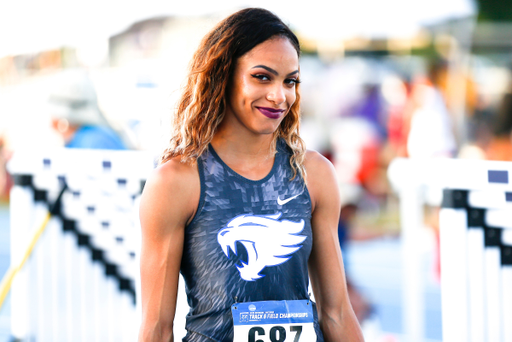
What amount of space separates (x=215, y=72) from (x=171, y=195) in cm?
38

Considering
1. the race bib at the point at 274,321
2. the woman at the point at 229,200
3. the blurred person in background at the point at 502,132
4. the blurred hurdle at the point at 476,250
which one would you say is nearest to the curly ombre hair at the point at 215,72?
the woman at the point at 229,200

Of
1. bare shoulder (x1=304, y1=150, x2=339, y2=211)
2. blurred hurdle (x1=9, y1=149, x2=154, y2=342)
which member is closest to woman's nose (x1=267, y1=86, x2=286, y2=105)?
bare shoulder (x1=304, y1=150, x2=339, y2=211)

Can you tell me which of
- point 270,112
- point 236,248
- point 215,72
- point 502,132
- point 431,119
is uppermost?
point 431,119

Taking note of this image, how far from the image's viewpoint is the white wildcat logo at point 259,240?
1650mm

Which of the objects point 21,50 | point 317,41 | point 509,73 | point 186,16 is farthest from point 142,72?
point 509,73

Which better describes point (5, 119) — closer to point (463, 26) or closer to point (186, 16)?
point (186, 16)

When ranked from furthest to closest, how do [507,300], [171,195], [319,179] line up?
[507,300]
[319,179]
[171,195]

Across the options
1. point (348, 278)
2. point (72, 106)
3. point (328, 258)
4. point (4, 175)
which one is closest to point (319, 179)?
point (328, 258)

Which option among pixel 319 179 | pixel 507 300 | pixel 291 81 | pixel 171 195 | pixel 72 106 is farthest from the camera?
pixel 72 106

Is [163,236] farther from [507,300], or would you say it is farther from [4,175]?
[4,175]

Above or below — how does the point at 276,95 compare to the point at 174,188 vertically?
above

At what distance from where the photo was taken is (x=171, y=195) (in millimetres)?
1628

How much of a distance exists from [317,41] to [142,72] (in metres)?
2.57

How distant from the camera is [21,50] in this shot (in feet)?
35.2
